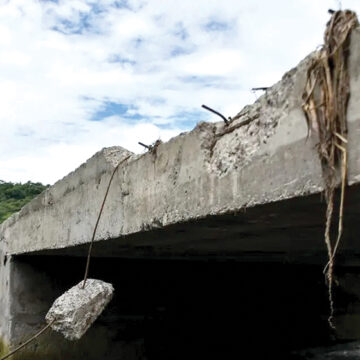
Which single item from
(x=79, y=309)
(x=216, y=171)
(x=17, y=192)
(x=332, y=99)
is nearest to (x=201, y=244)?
(x=79, y=309)

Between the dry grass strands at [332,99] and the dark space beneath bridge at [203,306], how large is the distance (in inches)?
148

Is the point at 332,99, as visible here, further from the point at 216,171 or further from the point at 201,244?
the point at 201,244

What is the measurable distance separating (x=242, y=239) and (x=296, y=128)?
1.55m

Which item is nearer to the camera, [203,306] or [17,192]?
[203,306]

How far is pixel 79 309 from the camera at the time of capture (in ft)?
9.70

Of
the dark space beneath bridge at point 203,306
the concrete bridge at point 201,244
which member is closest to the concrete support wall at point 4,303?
the concrete bridge at point 201,244

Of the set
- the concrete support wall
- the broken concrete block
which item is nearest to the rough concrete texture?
the broken concrete block

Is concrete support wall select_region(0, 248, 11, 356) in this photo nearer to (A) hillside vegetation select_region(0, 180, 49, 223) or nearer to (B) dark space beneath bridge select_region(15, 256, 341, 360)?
(B) dark space beneath bridge select_region(15, 256, 341, 360)

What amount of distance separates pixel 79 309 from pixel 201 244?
0.93 metres

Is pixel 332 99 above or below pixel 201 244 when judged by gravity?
above

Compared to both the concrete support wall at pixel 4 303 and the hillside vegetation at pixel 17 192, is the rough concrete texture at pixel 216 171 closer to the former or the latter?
the concrete support wall at pixel 4 303

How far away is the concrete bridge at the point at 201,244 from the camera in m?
1.81

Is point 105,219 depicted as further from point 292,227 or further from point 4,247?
point 4,247

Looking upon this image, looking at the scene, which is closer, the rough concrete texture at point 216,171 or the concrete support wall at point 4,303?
the rough concrete texture at point 216,171
